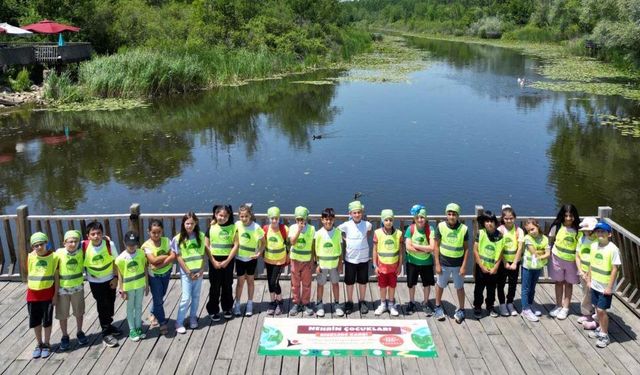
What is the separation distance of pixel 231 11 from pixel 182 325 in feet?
134

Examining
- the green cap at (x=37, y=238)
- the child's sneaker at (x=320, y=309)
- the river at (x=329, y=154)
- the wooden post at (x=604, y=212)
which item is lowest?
the river at (x=329, y=154)

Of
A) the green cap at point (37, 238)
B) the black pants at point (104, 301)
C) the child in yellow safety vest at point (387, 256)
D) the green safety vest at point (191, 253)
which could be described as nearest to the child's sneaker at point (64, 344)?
the black pants at point (104, 301)

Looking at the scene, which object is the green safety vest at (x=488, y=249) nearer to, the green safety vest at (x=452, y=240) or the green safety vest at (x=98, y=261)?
the green safety vest at (x=452, y=240)

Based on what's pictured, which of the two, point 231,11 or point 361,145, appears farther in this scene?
point 231,11

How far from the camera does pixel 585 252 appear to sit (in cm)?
616

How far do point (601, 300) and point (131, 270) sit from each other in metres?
4.96

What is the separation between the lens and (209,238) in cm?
644

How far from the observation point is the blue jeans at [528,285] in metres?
6.46

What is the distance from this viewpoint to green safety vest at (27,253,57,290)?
562cm

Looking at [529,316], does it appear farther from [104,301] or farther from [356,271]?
[104,301]

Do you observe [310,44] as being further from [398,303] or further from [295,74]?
[398,303]

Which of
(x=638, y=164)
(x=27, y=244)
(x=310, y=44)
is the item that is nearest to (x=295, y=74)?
(x=310, y=44)

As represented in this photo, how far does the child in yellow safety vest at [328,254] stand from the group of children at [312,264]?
0.01 m

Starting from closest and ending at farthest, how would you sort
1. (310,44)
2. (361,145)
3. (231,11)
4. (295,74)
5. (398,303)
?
(398,303)
(361,145)
(295,74)
(231,11)
(310,44)
